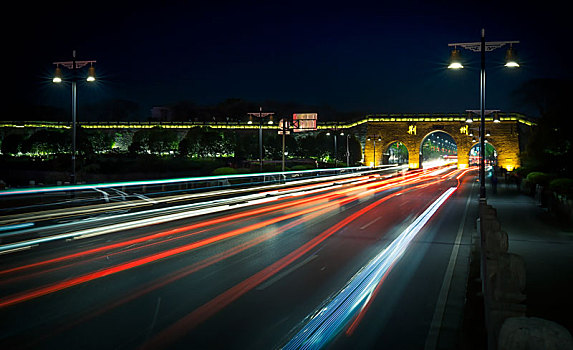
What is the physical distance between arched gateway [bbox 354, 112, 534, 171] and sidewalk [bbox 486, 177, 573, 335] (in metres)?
68.7

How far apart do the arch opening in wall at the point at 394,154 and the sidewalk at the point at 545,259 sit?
80.8m

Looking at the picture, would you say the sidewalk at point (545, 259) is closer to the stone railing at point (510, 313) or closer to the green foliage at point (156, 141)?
the stone railing at point (510, 313)

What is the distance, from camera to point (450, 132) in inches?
3612

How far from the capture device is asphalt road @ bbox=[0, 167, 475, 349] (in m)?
5.60

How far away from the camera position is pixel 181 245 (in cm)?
1174

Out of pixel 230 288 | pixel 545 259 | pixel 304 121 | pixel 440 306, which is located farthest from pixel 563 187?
pixel 304 121

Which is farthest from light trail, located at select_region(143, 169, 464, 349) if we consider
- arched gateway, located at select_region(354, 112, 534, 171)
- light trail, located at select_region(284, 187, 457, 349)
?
arched gateway, located at select_region(354, 112, 534, 171)

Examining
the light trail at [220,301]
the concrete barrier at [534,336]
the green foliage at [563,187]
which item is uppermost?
the concrete barrier at [534,336]

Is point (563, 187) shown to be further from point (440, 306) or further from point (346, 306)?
point (346, 306)

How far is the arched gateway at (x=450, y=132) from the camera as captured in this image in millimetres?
85875

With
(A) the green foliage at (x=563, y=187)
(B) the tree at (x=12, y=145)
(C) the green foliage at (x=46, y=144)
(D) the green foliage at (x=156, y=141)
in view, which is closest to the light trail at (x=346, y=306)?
(A) the green foliage at (x=563, y=187)

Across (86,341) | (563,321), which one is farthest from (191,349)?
(563,321)

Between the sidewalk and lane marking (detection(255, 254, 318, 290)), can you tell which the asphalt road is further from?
the sidewalk

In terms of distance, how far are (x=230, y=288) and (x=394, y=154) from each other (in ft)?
472
